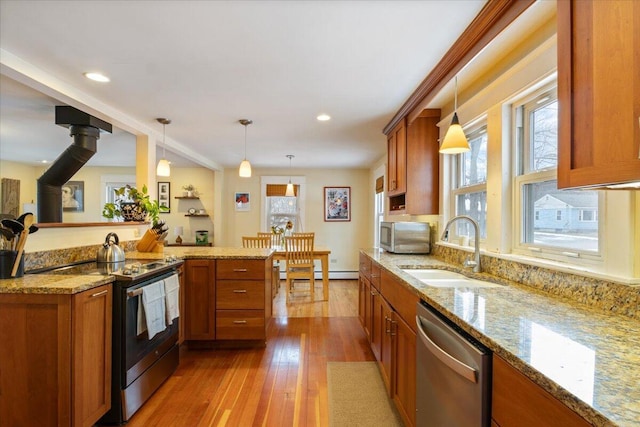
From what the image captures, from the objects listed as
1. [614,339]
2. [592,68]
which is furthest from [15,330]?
[592,68]

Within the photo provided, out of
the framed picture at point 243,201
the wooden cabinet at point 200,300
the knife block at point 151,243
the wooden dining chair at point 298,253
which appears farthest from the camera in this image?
the framed picture at point 243,201

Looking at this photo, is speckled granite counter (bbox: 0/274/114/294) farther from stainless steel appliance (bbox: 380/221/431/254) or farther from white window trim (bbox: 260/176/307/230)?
white window trim (bbox: 260/176/307/230)

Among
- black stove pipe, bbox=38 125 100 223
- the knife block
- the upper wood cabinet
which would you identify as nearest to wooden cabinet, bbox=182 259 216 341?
the knife block

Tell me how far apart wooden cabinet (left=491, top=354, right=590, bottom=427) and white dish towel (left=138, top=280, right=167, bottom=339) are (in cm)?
196

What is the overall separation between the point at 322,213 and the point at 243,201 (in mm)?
1625

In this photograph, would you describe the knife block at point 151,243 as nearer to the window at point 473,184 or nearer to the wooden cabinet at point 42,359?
the wooden cabinet at point 42,359

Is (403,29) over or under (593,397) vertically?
over

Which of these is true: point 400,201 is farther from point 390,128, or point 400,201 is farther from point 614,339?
point 614,339

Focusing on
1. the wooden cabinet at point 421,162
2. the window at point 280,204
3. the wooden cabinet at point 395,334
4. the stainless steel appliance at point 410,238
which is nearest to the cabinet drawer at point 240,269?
the wooden cabinet at point 395,334

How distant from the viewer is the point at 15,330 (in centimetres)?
159

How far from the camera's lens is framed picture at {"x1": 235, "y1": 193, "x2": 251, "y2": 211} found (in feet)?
20.6

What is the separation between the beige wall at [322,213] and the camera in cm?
629

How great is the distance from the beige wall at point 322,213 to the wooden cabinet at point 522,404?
5.40 meters

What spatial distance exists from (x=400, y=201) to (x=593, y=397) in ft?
10.0
